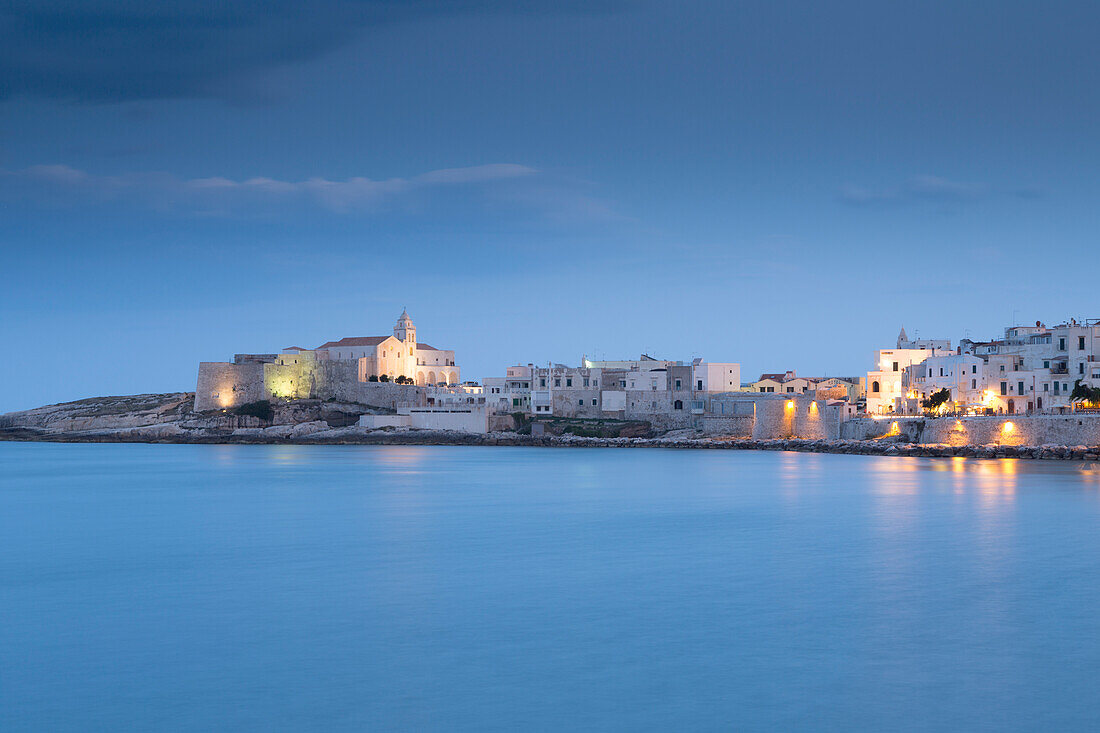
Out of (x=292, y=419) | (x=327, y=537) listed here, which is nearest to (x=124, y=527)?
(x=327, y=537)

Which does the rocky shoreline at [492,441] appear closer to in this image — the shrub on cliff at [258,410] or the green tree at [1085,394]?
the shrub on cliff at [258,410]

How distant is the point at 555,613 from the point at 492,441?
34.4 meters

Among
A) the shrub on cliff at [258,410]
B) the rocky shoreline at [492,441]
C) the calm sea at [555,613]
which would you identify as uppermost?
the shrub on cliff at [258,410]

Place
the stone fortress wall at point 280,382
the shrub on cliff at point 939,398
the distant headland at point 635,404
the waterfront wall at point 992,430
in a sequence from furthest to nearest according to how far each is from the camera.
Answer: the stone fortress wall at point 280,382 → the shrub on cliff at point 939,398 → the distant headland at point 635,404 → the waterfront wall at point 992,430

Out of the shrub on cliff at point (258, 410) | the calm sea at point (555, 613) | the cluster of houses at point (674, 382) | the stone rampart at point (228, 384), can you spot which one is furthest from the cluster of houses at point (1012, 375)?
the stone rampart at point (228, 384)

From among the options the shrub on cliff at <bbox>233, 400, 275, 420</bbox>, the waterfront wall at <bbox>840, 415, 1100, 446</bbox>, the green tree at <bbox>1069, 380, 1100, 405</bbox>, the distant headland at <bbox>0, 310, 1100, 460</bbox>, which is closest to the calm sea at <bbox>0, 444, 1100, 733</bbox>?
the waterfront wall at <bbox>840, 415, 1100, 446</bbox>

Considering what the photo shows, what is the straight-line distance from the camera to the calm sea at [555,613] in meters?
6.74

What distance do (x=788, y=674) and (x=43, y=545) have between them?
11570 mm

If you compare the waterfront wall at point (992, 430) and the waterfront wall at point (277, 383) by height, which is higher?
the waterfront wall at point (277, 383)

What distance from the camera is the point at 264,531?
15867 mm

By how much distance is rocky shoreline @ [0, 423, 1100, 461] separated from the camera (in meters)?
31.2

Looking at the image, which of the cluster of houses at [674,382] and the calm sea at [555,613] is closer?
the calm sea at [555,613]

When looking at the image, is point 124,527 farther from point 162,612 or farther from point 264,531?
point 162,612

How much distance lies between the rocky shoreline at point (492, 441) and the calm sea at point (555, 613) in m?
10.9
